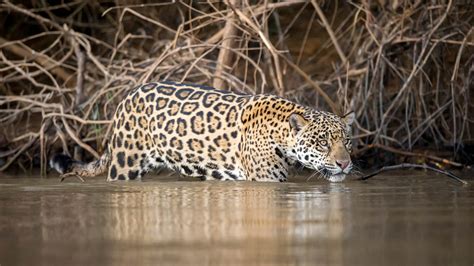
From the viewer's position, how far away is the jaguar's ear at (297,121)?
9.38 meters

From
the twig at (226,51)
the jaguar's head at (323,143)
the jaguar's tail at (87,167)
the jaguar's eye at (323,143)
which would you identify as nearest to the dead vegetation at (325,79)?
the twig at (226,51)

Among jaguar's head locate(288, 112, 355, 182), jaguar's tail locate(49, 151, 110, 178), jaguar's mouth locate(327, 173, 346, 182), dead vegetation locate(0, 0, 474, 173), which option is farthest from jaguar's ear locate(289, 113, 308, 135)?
jaguar's tail locate(49, 151, 110, 178)

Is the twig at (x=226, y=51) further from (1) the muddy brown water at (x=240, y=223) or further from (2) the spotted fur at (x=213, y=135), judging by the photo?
(1) the muddy brown water at (x=240, y=223)

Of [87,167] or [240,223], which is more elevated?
[87,167]

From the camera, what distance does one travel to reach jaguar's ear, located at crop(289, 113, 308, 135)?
9.38m

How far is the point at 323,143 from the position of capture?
365 inches

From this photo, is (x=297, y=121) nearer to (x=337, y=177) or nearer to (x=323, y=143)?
(x=323, y=143)

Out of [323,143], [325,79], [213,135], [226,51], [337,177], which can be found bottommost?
[337,177]

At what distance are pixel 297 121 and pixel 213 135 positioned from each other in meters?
0.92

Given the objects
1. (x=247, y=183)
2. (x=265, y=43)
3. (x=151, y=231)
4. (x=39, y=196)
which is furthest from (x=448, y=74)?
(x=151, y=231)

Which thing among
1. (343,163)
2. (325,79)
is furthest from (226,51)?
(343,163)

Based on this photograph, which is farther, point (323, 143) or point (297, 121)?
point (297, 121)

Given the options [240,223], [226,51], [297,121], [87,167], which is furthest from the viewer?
[226,51]

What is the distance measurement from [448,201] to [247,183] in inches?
91.6
